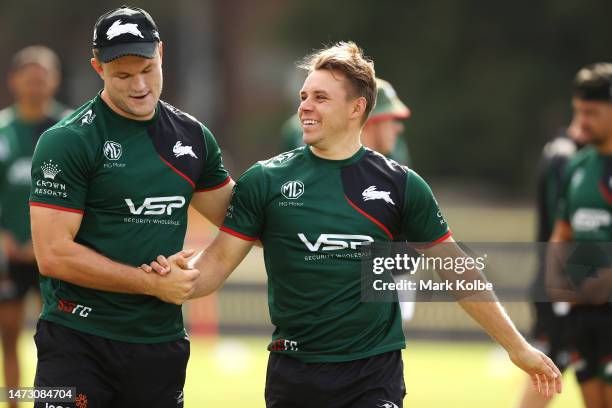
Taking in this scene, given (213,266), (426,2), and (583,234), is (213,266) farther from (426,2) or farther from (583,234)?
(426,2)

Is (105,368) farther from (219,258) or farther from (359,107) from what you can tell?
(359,107)

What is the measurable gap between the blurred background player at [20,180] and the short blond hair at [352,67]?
4.75 metres

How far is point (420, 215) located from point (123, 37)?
159cm

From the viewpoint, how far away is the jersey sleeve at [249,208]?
211 inches

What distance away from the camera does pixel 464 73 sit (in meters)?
32.2

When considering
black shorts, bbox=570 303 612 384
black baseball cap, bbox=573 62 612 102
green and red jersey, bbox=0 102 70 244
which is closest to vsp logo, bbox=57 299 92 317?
black shorts, bbox=570 303 612 384

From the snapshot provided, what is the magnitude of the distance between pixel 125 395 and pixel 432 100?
27996 mm

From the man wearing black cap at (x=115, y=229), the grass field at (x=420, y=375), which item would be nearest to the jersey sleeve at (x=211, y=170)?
the man wearing black cap at (x=115, y=229)

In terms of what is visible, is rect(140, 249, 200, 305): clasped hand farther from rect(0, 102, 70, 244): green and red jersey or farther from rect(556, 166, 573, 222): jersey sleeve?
rect(0, 102, 70, 244): green and red jersey

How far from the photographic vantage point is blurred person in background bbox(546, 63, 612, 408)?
7.18 metres

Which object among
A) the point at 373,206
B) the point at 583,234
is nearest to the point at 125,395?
the point at 373,206

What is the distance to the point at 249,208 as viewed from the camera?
17.6ft

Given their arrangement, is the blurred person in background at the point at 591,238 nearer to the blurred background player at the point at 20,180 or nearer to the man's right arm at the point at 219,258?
the man's right arm at the point at 219,258

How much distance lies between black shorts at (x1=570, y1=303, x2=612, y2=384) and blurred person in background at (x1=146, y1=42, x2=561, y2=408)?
2.02 m
